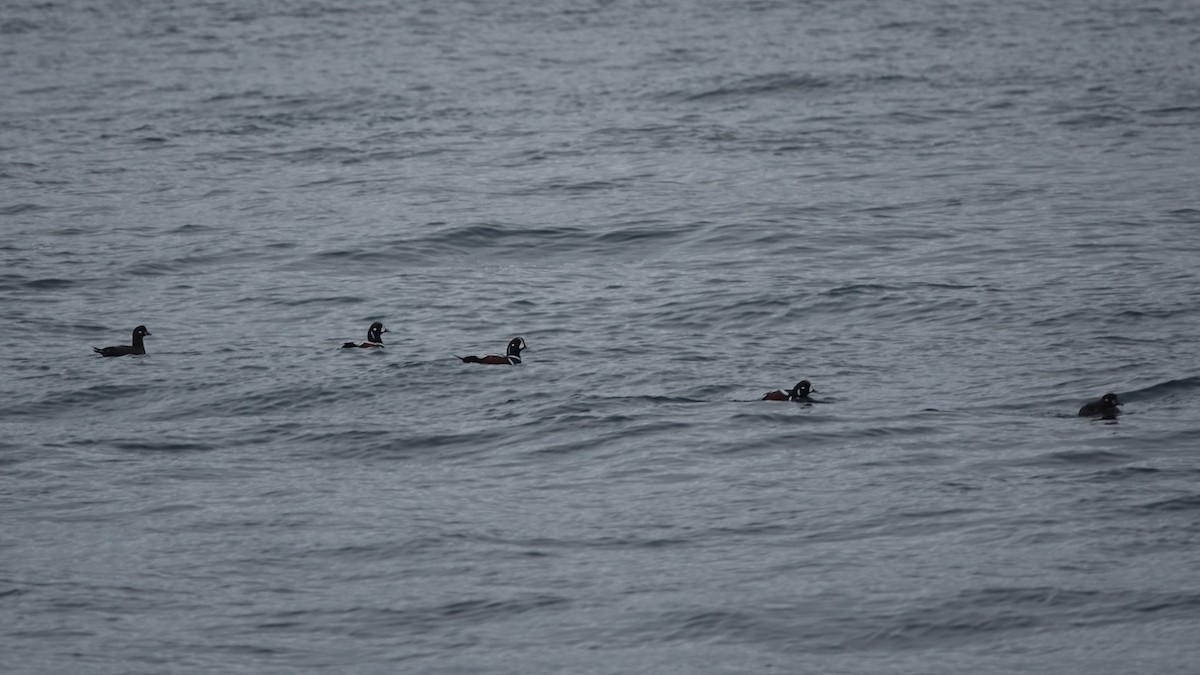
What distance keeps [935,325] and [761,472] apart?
596 centimetres

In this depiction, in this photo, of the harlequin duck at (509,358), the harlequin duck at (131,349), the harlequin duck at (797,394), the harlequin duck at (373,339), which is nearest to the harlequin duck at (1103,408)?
the harlequin duck at (797,394)

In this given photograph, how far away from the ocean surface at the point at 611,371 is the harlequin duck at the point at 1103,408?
0.15m

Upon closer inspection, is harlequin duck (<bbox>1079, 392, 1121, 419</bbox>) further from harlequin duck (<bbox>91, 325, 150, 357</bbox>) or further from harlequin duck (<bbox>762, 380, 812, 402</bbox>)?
harlequin duck (<bbox>91, 325, 150, 357</bbox>)

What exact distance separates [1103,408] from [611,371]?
18.8ft

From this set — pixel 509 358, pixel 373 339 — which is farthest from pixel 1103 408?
pixel 373 339

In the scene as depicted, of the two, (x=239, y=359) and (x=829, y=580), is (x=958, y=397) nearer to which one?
(x=829, y=580)

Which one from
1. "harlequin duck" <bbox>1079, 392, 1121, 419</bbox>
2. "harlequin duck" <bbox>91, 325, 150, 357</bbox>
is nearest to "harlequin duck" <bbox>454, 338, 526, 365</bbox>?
"harlequin duck" <bbox>91, 325, 150, 357</bbox>

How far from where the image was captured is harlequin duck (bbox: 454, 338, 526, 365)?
20.8 m

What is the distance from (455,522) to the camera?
53.2 ft

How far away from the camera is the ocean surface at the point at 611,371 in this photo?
14.2 m

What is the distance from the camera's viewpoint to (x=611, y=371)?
67.7 ft

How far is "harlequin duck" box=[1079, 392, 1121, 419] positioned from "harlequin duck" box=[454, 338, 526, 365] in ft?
21.9

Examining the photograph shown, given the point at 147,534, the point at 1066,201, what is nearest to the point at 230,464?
the point at 147,534

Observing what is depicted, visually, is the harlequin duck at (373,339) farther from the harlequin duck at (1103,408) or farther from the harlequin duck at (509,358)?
the harlequin duck at (1103,408)
